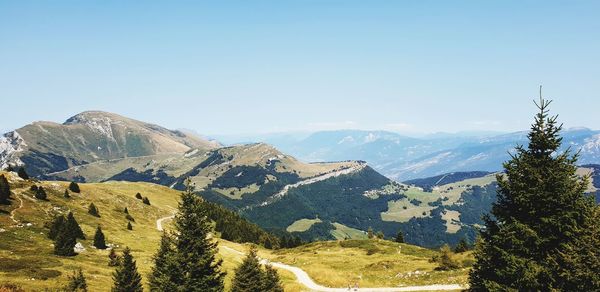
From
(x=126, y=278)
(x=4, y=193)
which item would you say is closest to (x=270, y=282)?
(x=126, y=278)

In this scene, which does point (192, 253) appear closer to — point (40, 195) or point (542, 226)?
point (542, 226)

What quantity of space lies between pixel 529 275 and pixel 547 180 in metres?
4.13

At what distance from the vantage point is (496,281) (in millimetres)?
19000

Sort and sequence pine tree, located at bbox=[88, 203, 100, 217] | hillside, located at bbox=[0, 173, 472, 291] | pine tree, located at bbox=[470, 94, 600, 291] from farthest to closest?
pine tree, located at bbox=[88, 203, 100, 217] → hillside, located at bbox=[0, 173, 472, 291] → pine tree, located at bbox=[470, 94, 600, 291]

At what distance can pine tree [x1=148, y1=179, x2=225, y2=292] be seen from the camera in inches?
1117

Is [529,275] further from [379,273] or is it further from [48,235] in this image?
[48,235]

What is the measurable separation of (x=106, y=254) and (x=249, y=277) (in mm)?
37482

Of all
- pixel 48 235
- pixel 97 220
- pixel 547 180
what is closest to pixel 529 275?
pixel 547 180

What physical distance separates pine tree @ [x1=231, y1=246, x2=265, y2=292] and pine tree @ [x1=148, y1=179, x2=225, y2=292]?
6595 millimetres

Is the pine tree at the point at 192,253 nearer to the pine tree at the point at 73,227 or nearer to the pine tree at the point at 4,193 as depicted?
the pine tree at the point at 73,227

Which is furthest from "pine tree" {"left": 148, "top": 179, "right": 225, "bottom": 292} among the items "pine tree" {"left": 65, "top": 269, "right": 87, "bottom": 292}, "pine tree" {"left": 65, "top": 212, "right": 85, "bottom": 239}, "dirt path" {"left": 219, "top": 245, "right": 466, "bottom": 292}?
"pine tree" {"left": 65, "top": 212, "right": 85, "bottom": 239}

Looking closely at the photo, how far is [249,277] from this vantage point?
122ft

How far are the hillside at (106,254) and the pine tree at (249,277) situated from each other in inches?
651

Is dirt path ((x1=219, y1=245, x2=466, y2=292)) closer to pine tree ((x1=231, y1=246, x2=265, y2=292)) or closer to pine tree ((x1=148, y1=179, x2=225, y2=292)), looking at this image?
pine tree ((x1=231, y1=246, x2=265, y2=292))
